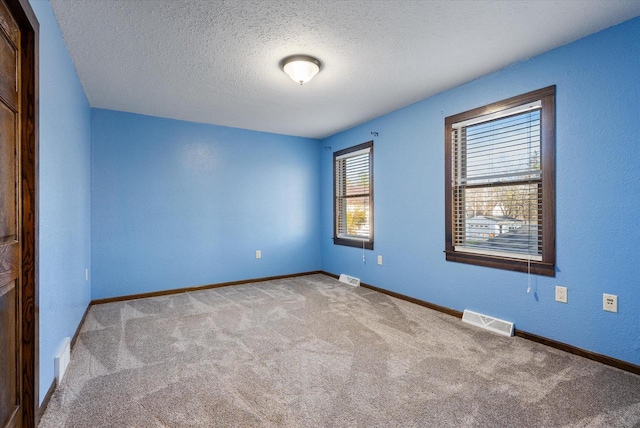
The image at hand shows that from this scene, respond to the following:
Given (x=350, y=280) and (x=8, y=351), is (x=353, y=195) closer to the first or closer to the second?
(x=350, y=280)

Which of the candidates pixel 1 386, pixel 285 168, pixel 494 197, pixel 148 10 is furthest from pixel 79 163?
pixel 494 197

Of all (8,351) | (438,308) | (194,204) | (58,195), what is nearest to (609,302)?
(438,308)

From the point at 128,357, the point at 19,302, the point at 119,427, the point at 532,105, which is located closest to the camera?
the point at 19,302

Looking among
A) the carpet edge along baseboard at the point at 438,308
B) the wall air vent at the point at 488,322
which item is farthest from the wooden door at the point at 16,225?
the wall air vent at the point at 488,322

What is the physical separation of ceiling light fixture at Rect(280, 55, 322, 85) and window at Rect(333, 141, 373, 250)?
184cm

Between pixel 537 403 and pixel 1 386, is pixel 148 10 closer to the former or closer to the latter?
pixel 1 386

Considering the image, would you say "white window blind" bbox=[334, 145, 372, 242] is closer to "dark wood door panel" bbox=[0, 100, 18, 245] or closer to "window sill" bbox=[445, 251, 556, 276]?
"window sill" bbox=[445, 251, 556, 276]

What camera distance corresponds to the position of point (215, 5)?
1964 mm

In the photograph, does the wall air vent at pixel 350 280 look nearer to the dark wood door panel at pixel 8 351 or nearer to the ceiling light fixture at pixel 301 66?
the ceiling light fixture at pixel 301 66

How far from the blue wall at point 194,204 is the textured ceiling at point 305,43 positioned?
2.20ft

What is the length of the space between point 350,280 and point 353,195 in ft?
4.07

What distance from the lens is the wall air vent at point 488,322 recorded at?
2748 mm

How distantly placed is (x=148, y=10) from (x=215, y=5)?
1.43ft

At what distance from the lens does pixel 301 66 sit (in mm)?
2609
